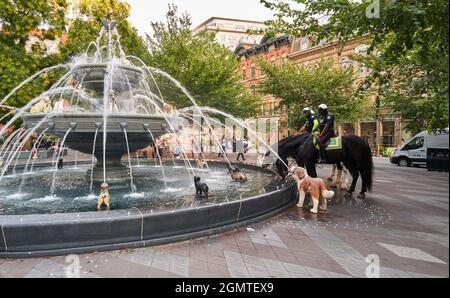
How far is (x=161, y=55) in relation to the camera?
1155 inches

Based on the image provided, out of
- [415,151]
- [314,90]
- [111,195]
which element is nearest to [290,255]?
[111,195]

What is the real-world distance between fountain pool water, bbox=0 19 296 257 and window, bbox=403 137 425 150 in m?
16.8

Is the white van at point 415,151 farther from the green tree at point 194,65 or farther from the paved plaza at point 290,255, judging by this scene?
the paved plaza at point 290,255

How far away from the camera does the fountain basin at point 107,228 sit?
4.88 m

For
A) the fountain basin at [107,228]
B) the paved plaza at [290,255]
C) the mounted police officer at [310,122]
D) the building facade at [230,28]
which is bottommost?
the paved plaza at [290,255]

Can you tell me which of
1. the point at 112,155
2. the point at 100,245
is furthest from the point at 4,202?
the point at 100,245

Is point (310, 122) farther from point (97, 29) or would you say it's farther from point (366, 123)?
point (366, 123)

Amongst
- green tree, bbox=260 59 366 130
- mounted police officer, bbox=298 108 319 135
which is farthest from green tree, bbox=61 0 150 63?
mounted police officer, bbox=298 108 319 135

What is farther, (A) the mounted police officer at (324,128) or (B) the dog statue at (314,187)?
(A) the mounted police officer at (324,128)

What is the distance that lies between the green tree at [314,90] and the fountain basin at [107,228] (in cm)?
2305

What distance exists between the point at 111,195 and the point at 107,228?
10.6 ft

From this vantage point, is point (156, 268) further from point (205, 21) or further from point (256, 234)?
point (205, 21)

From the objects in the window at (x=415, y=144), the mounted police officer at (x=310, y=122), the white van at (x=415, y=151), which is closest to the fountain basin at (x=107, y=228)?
the mounted police officer at (x=310, y=122)

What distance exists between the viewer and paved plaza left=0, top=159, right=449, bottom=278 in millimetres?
4543
